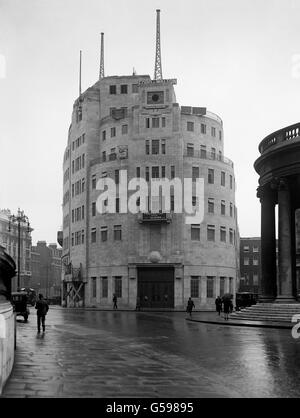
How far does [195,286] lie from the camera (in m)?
74.4

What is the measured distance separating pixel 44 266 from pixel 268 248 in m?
137

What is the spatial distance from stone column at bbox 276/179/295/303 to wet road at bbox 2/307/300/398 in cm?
1230

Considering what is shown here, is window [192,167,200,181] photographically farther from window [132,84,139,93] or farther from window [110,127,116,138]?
window [132,84,139,93]

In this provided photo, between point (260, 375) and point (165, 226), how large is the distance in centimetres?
6097

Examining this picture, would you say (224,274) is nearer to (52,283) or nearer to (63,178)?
(63,178)

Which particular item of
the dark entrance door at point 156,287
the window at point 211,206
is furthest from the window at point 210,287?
the window at point 211,206

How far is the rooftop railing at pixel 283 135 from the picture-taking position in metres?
37.2

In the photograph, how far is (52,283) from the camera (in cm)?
18125

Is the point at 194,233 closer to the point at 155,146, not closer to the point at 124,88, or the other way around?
the point at 155,146

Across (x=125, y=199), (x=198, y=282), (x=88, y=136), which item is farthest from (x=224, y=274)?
(x=88, y=136)

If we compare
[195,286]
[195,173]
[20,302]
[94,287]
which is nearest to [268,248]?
[20,302]

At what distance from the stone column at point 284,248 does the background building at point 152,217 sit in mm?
36048

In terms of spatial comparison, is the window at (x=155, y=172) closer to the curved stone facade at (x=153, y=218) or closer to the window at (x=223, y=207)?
the curved stone facade at (x=153, y=218)
